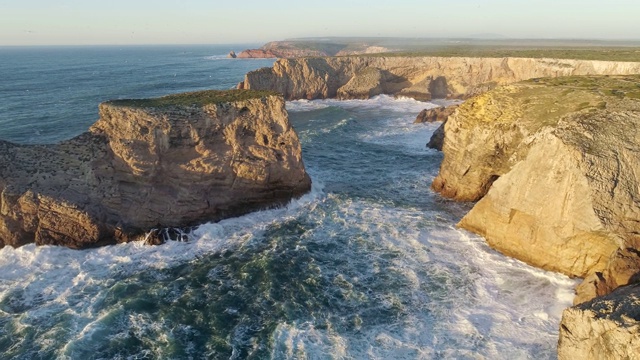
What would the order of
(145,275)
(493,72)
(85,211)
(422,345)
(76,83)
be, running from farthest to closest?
(76,83) < (493,72) < (85,211) < (145,275) < (422,345)

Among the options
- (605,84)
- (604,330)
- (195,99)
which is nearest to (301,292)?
(604,330)

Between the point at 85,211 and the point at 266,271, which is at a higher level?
the point at 85,211

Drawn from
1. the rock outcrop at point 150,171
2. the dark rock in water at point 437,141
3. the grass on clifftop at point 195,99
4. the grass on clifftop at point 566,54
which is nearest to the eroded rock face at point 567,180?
the dark rock in water at point 437,141

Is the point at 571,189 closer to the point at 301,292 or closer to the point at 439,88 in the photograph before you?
the point at 301,292

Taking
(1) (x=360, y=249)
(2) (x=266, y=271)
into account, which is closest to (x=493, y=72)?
(1) (x=360, y=249)

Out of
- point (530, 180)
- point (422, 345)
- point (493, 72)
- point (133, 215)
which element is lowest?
point (422, 345)

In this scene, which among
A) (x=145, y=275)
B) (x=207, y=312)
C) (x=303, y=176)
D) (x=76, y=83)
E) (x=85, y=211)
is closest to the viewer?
(x=207, y=312)

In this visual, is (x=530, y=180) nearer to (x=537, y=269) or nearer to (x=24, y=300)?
(x=537, y=269)
